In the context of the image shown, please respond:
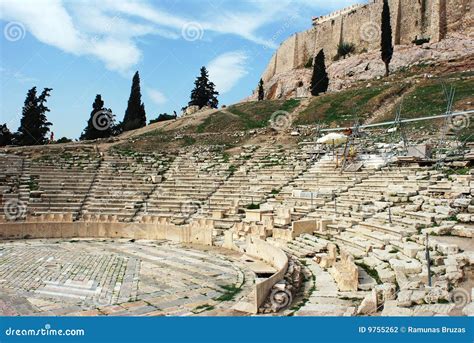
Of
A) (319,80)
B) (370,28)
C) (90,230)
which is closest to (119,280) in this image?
(90,230)

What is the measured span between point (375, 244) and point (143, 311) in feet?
20.4

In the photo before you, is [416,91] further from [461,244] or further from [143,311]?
[143,311]

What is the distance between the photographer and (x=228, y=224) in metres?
18.8

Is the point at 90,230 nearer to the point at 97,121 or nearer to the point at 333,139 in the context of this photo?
the point at 333,139

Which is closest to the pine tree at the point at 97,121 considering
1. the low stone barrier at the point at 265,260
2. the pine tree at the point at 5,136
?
the pine tree at the point at 5,136

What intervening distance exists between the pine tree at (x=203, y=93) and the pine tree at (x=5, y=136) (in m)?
25.7

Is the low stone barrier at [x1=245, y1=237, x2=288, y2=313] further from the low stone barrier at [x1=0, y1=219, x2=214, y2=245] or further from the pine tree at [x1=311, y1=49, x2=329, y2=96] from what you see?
the pine tree at [x1=311, y1=49, x2=329, y2=96]

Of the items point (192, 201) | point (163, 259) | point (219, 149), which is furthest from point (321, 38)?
point (163, 259)

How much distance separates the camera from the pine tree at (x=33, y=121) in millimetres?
41656

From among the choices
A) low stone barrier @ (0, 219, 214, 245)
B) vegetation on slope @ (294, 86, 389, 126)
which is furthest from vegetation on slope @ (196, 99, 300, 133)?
low stone barrier @ (0, 219, 214, 245)

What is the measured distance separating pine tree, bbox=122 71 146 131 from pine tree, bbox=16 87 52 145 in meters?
9.43

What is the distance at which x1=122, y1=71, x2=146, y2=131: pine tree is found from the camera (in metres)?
49.8

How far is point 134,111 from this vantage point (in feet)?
166

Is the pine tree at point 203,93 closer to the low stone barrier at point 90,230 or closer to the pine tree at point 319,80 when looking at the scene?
the pine tree at point 319,80
